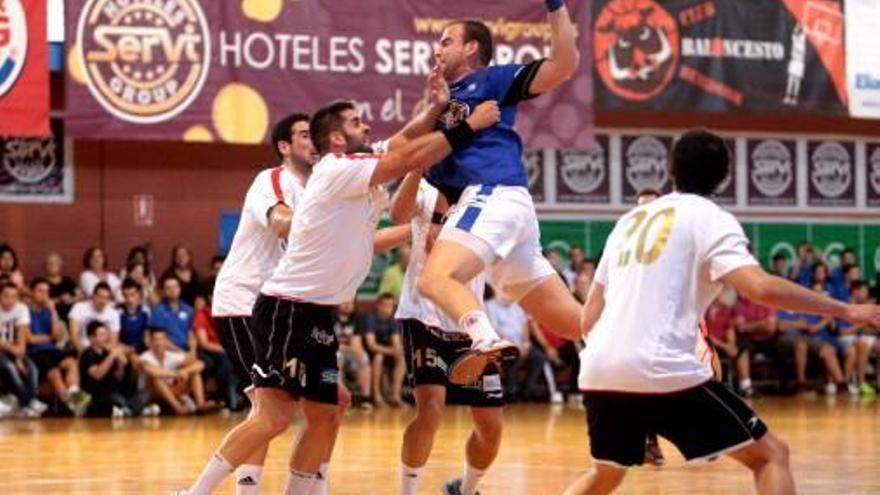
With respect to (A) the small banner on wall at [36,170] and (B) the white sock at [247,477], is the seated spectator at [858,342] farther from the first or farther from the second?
(B) the white sock at [247,477]

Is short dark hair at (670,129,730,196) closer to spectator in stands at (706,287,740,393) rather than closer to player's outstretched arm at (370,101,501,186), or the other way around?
player's outstretched arm at (370,101,501,186)

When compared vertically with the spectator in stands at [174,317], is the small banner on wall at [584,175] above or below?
above

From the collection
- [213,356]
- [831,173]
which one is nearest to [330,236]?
[213,356]

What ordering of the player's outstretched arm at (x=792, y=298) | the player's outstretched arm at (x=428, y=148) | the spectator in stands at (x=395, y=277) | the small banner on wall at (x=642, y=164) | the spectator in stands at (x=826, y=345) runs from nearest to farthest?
1. the player's outstretched arm at (x=792, y=298)
2. the player's outstretched arm at (x=428, y=148)
3. the spectator in stands at (x=395, y=277)
4. the spectator in stands at (x=826, y=345)
5. the small banner on wall at (x=642, y=164)

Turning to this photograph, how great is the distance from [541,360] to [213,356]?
443 centimetres

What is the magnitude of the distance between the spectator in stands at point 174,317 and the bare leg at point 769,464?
14.3m

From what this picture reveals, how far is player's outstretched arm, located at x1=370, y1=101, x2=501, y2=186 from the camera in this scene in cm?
811

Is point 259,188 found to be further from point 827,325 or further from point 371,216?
point 827,325

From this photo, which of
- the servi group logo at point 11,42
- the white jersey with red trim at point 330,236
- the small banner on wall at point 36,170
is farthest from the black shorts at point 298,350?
the small banner on wall at point 36,170

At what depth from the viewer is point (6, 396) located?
1938cm

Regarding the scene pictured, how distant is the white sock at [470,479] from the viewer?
9.66 meters

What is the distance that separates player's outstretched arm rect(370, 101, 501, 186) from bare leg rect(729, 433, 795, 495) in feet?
8.22

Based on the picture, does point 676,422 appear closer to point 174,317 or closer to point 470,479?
point 470,479

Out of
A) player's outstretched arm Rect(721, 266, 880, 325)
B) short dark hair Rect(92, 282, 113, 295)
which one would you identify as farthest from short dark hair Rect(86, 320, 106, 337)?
player's outstretched arm Rect(721, 266, 880, 325)
